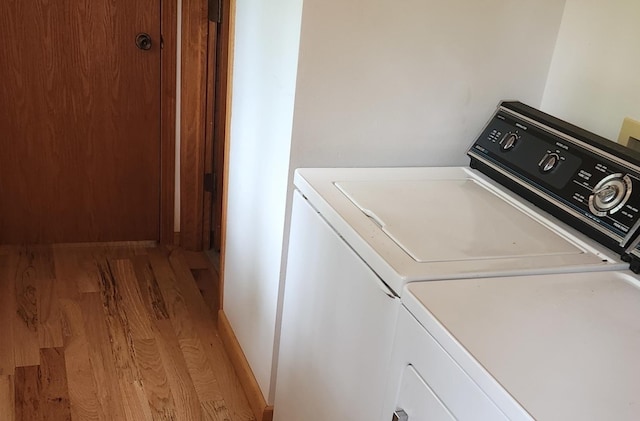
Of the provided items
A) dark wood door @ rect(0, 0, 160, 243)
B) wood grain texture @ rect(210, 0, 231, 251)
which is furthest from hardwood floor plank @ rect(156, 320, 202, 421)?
dark wood door @ rect(0, 0, 160, 243)

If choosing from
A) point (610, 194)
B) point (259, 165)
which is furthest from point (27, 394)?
point (610, 194)

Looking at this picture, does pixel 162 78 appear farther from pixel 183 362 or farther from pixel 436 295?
pixel 436 295

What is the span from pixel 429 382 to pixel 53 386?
1.45 metres

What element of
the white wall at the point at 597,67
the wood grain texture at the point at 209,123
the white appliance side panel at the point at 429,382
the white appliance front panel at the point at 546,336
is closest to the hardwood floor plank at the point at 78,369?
the wood grain texture at the point at 209,123

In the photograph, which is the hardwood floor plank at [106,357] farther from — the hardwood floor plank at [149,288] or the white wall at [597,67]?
the white wall at [597,67]

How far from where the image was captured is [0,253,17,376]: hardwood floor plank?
2.15 metres

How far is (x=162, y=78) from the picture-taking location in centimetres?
276

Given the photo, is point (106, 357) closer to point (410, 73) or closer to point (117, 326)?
point (117, 326)

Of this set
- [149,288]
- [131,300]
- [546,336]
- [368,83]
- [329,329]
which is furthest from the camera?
[149,288]

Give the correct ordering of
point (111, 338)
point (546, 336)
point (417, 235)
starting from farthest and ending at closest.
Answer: point (111, 338) < point (417, 235) < point (546, 336)

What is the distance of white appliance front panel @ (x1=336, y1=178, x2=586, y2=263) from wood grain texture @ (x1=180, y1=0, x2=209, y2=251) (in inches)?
53.5

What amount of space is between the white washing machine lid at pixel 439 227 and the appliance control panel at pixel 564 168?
41 millimetres

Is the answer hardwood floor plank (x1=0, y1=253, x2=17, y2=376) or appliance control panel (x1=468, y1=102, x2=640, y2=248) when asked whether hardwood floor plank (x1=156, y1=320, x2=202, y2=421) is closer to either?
hardwood floor plank (x1=0, y1=253, x2=17, y2=376)

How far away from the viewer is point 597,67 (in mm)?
1683
